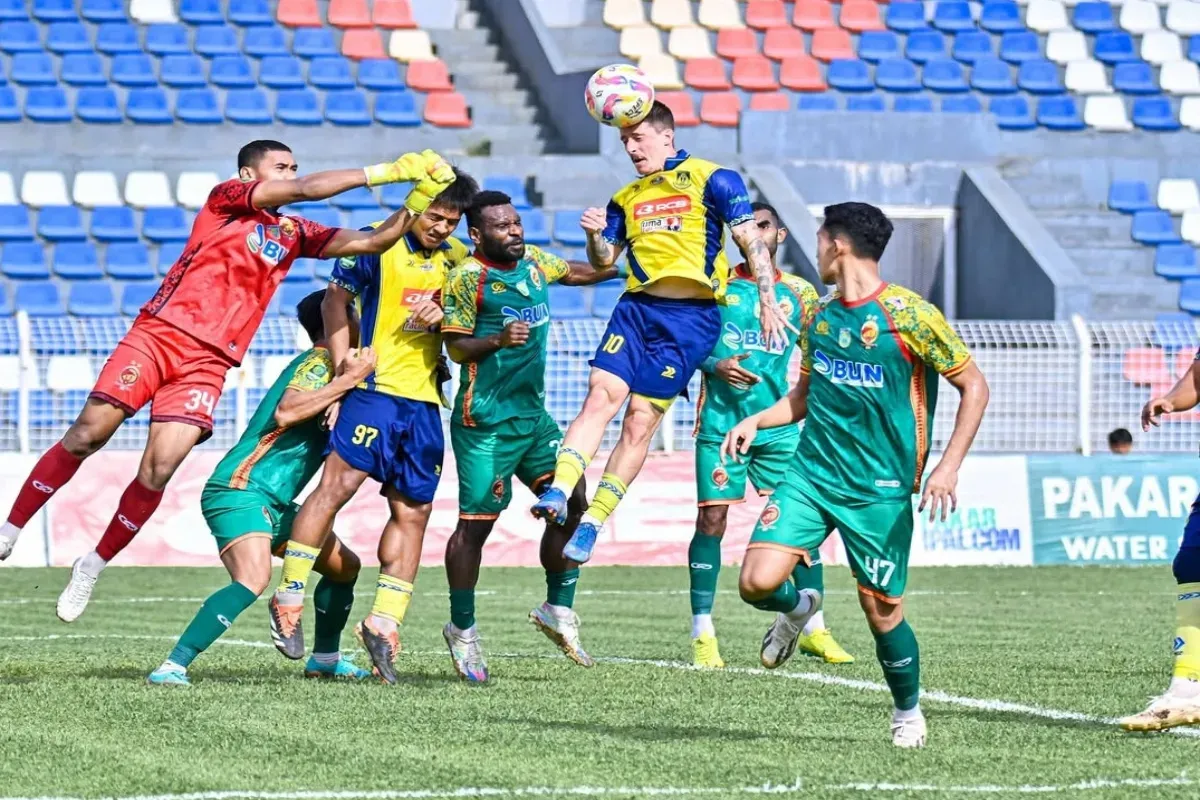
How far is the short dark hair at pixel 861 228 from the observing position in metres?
7.05

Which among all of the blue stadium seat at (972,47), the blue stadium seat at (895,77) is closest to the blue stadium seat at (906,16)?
the blue stadium seat at (972,47)

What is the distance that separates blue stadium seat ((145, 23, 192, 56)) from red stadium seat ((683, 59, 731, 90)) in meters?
6.46

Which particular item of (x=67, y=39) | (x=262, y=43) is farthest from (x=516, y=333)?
(x=67, y=39)

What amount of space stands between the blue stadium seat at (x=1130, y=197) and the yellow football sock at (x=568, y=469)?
1760 centimetres

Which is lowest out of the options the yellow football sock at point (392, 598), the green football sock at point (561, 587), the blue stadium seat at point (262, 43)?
the green football sock at point (561, 587)

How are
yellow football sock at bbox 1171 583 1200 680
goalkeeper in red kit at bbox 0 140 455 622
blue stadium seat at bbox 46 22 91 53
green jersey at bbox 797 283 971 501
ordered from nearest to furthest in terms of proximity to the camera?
green jersey at bbox 797 283 971 501, yellow football sock at bbox 1171 583 1200 680, goalkeeper in red kit at bbox 0 140 455 622, blue stadium seat at bbox 46 22 91 53

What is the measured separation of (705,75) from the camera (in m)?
25.5

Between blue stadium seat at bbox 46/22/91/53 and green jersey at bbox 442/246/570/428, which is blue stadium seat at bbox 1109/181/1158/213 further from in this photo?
green jersey at bbox 442/246/570/428

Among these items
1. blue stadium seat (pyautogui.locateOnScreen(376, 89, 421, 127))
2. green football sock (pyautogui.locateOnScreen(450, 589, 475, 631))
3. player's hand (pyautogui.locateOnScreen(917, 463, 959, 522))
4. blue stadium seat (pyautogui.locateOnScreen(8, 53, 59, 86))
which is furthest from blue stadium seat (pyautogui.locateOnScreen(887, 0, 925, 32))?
player's hand (pyautogui.locateOnScreen(917, 463, 959, 522))

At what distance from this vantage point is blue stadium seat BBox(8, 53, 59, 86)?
23812 millimetres

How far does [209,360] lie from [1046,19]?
69.0ft

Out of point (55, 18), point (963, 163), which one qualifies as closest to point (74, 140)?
point (55, 18)

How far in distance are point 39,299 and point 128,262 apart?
47.9 inches

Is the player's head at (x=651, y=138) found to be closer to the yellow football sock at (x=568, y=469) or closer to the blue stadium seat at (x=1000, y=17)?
the yellow football sock at (x=568, y=469)
